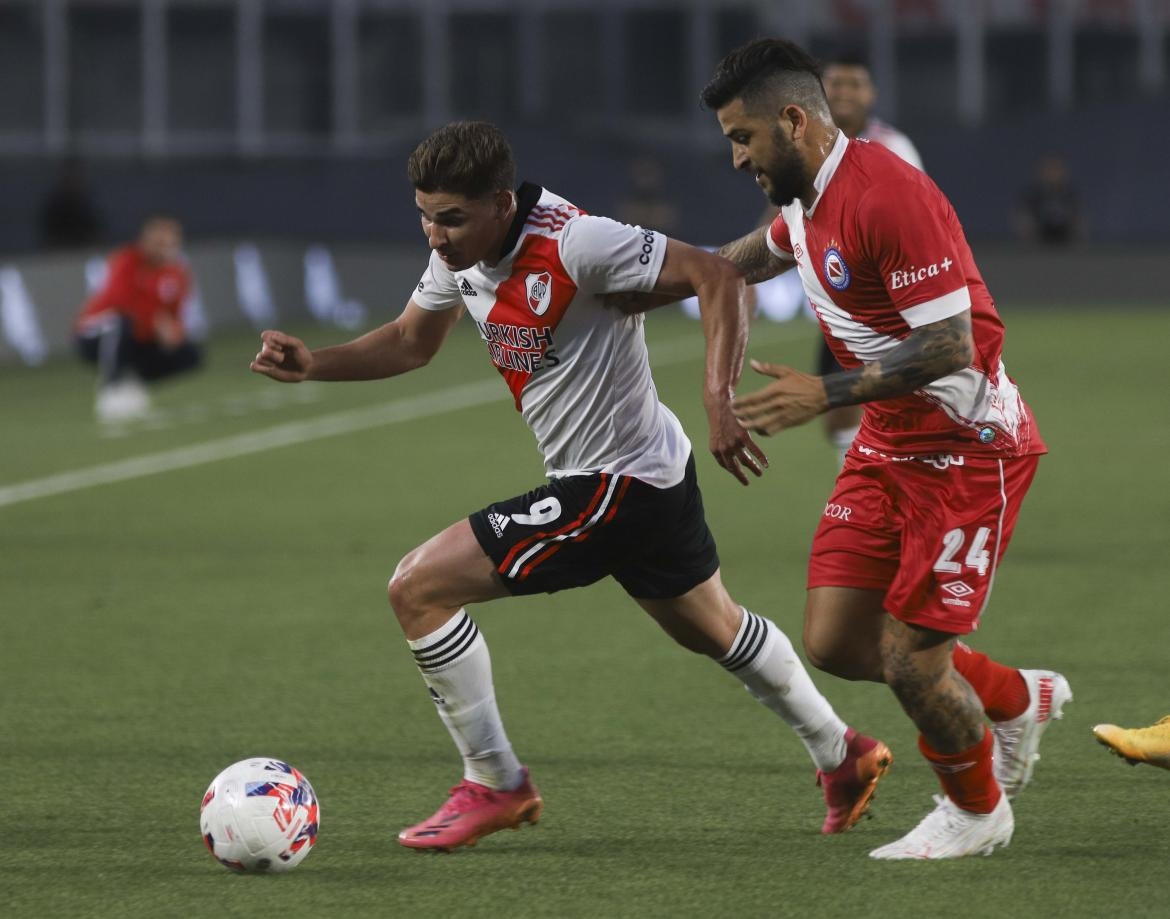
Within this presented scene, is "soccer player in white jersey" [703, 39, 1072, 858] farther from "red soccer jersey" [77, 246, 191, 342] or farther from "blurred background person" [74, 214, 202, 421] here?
"red soccer jersey" [77, 246, 191, 342]

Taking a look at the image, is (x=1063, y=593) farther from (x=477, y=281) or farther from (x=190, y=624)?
(x=477, y=281)

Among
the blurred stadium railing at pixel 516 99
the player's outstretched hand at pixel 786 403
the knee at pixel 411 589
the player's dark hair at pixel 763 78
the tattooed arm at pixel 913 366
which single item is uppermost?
the blurred stadium railing at pixel 516 99

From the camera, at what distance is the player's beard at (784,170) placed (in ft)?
15.9

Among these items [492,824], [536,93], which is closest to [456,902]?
[492,824]

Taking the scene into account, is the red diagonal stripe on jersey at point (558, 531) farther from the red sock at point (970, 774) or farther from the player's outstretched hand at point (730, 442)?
the red sock at point (970, 774)

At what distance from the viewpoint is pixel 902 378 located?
4656mm

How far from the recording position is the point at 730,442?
4.74 meters

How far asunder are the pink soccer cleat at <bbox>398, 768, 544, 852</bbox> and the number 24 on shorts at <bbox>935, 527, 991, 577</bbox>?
48.5 inches

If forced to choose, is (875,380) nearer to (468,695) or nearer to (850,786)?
(850,786)

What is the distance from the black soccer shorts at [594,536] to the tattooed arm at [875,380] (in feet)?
2.19

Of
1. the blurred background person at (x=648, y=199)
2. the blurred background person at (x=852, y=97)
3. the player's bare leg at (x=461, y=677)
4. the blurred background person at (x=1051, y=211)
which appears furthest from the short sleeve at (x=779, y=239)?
the blurred background person at (x=1051, y=211)

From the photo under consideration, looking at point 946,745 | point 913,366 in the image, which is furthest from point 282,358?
point 946,745

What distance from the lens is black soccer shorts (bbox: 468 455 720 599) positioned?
17.2 ft

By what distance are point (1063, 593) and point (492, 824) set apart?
418 centimetres
